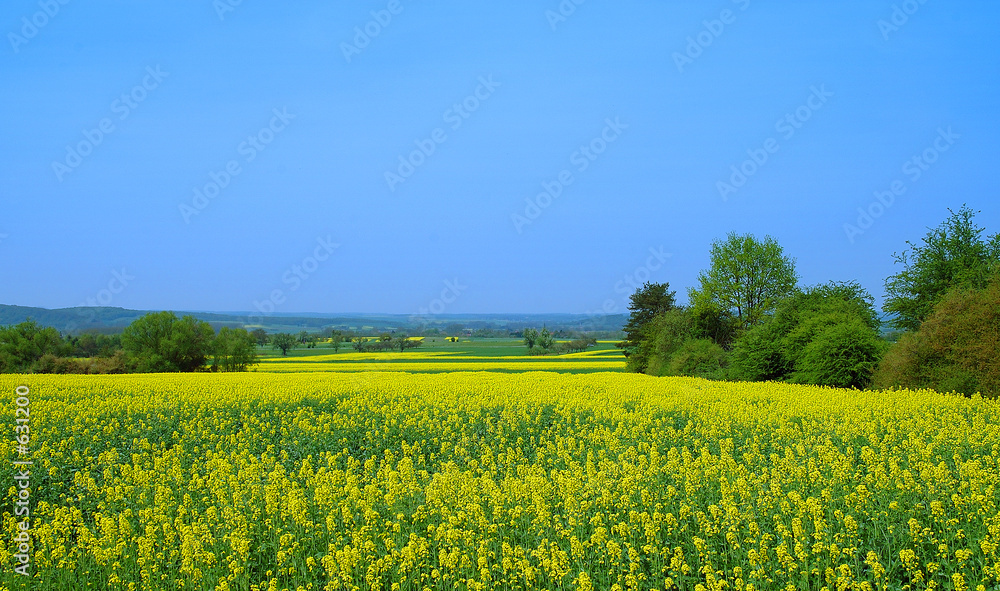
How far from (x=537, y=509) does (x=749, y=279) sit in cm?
4301

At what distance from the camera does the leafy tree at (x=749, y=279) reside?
149ft

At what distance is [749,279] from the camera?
4588 cm

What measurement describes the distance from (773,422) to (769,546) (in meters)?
7.52

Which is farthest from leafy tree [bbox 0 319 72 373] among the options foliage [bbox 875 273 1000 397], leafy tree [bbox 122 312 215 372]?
foliage [bbox 875 273 1000 397]

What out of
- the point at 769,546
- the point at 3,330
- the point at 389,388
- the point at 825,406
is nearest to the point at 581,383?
the point at 389,388

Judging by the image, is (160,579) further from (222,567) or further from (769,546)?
(769,546)

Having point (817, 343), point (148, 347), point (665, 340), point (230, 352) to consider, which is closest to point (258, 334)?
point (230, 352)

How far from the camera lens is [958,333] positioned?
19062 millimetres

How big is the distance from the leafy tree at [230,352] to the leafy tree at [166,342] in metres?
0.92

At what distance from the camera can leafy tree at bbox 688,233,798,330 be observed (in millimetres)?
45406

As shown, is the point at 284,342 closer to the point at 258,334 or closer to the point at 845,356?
the point at 258,334
